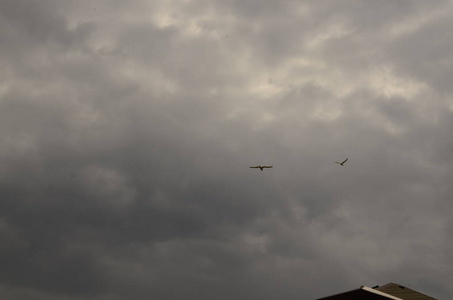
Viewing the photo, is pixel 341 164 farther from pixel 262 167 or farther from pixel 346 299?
pixel 346 299

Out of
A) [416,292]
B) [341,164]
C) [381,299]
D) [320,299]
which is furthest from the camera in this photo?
[416,292]

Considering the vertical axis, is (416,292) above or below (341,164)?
below

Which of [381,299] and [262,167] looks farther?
[262,167]

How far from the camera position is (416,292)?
75.4 m

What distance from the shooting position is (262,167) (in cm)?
7050

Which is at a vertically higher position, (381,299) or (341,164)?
(341,164)

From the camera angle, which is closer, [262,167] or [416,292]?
[262,167]

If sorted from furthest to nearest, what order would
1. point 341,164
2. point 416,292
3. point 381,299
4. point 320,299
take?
point 416,292 < point 341,164 < point 320,299 < point 381,299

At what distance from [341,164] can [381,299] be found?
20.1 m

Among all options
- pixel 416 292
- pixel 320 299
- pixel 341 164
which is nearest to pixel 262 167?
pixel 341 164

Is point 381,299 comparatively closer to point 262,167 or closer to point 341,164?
point 341,164

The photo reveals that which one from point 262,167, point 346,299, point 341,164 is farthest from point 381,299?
point 262,167

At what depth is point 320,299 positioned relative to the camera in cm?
5972

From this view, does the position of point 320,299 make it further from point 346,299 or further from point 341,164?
point 341,164
